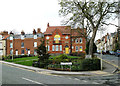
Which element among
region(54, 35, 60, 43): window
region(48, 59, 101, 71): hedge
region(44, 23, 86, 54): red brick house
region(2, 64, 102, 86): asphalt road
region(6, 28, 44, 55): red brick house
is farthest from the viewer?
region(6, 28, 44, 55): red brick house

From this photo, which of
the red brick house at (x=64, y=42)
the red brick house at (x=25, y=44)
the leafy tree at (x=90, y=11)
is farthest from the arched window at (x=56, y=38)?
the leafy tree at (x=90, y=11)

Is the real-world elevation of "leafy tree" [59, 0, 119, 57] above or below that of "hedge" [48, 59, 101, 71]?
above

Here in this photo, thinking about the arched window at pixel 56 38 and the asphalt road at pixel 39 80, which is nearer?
the asphalt road at pixel 39 80

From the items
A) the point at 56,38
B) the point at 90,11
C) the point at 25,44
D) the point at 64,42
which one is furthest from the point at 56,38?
the point at 90,11

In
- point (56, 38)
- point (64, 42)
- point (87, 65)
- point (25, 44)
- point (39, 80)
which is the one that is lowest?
point (39, 80)

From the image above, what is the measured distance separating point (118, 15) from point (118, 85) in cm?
1776

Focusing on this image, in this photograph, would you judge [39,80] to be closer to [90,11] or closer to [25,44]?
[90,11]

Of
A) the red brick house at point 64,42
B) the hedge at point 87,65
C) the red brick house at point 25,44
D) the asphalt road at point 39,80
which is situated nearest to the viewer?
the asphalt road at point 39,80

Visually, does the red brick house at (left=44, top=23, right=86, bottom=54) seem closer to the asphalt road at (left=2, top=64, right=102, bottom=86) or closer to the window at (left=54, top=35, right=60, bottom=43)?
the window at (left=54, top=35, right=60, bottom=43)

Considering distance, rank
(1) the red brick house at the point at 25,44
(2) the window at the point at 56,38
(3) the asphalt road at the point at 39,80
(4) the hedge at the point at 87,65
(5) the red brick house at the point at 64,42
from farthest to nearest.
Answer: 1. (1) the red brick house at the point at 25,44
2. (2) the window at the point at 56,38
3. (5) the red brick house at the point at 64,42
4. (4) the hedge at the point at 87,65
5. (3) the asphalt road at the point at 39,80

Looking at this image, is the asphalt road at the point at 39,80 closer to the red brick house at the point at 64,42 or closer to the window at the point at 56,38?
the red brick house at the point at 64,42

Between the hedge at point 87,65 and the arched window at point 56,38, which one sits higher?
the arched window at point 56,38

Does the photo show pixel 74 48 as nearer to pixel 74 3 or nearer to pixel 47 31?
pixel 47 31

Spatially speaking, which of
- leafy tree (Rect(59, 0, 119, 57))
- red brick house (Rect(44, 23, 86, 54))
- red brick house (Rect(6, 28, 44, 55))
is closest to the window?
red brick house (Rect(44, 23, 86, 54))
